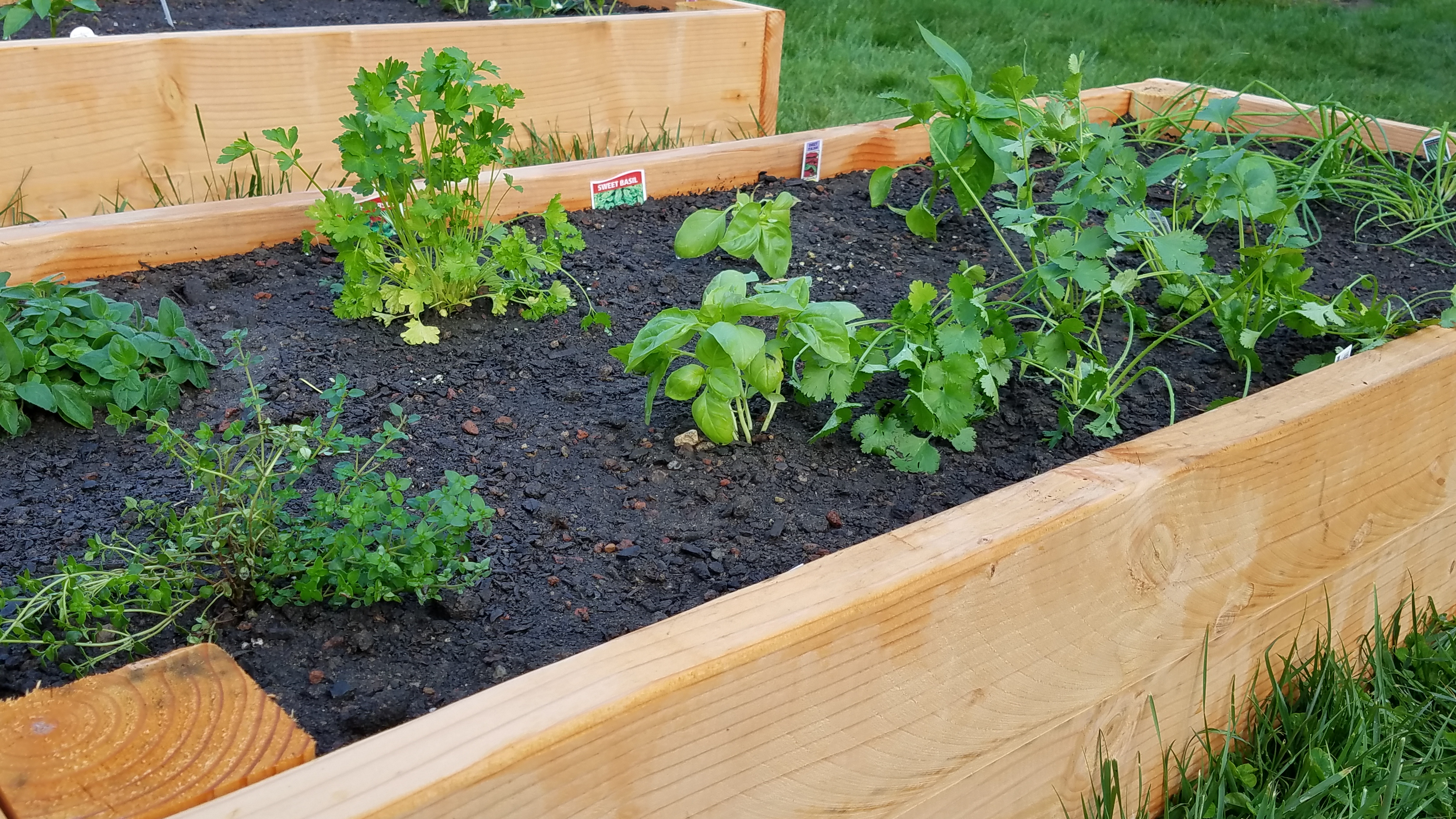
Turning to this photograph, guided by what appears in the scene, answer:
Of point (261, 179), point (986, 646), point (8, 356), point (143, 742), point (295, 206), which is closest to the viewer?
point (143, 742)

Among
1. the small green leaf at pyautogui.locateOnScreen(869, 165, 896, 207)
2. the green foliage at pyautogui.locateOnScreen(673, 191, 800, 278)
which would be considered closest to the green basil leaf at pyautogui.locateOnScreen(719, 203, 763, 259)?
the green foliage at pyautogui.locateOnScreen(673, 191, 800, 278)

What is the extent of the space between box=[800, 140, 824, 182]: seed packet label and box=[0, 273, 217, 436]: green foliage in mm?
1392

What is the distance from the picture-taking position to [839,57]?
443 cm

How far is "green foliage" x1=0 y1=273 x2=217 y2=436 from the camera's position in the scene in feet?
4.72

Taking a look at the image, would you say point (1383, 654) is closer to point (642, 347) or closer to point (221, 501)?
point (642, 347)

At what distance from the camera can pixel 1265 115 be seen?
2758 millimetres

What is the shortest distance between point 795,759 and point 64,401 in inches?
43.8

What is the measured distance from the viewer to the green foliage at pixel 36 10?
100 inches

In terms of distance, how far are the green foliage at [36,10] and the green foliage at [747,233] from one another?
5.66ft

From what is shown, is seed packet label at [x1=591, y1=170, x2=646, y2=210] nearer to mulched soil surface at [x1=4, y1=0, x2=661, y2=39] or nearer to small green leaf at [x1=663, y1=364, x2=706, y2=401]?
small green leaf at [x1=663, y1=364, x2=706, y2=401]

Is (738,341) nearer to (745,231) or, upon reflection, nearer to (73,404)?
(745,231)

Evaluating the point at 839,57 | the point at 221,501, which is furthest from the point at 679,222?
the point at 839,57

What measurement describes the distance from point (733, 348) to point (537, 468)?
0.34 m

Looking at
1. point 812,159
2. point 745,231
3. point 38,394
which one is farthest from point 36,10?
point 745,231
